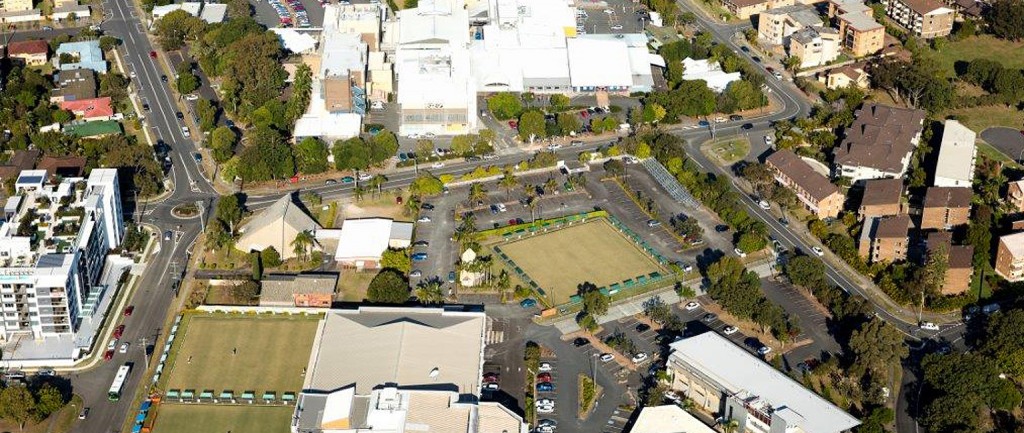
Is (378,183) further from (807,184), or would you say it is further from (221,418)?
(807,184)

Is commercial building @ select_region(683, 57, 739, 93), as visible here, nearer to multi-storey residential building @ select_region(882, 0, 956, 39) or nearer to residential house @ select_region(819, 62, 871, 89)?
residential house @ select_region(819, 62, 871, 89)

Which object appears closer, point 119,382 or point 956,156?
point 119,382

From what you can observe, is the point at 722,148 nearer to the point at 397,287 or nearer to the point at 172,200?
the point at 397,287

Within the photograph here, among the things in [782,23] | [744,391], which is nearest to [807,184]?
[744,391]

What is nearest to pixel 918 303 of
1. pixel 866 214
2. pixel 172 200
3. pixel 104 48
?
pixel 866 214

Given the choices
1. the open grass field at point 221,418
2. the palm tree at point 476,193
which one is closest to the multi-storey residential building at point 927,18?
the palm tree at point 476,193
